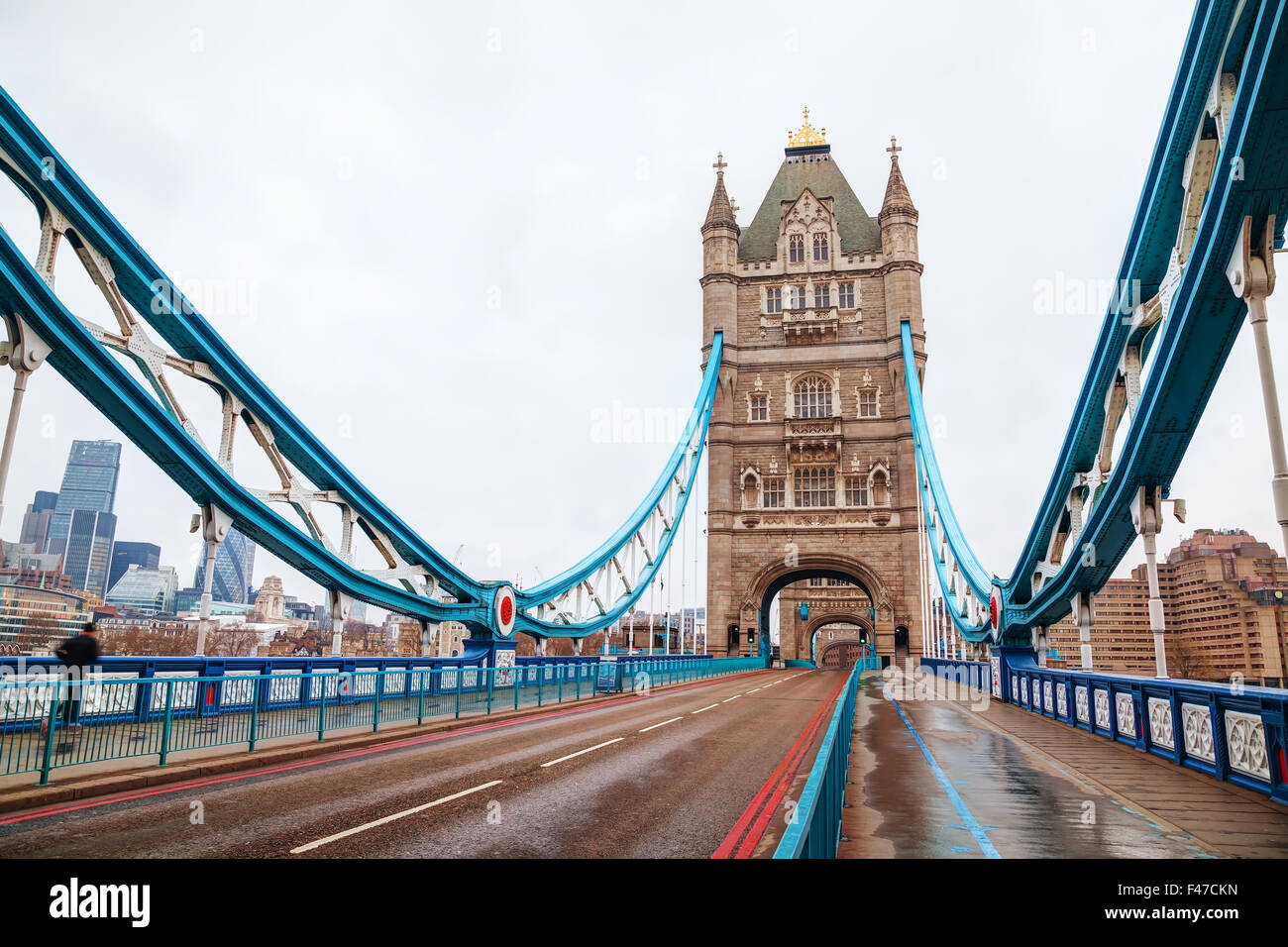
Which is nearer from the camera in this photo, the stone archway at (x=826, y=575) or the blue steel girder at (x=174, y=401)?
the blue steel girder at (x=174, y=401)

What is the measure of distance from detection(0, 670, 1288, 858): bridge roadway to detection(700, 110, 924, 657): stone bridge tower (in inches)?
1423

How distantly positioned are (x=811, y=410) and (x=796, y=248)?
12.2 metres

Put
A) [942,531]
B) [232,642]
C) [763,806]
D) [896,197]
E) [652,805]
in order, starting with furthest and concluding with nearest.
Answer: [232,642] → [896,197] → [942,531] → [763,806] → [652,805]

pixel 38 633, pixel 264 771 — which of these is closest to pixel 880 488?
pixel 264 771

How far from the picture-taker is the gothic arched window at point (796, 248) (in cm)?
5594

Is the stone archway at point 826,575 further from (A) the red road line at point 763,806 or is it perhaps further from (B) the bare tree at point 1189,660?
(A) the red road line at point 763,806

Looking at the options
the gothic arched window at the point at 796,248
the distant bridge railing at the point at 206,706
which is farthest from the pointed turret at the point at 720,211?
the distant bridge railing at the point at 206,706

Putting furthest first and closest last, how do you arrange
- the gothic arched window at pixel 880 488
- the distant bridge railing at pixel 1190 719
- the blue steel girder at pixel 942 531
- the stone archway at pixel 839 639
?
the stone archway at pixel 839 639
the gothic arched window at pixel 880 488
the blue steel girder at pixel 942 531
the distant bridge railing at pixel 1190 719

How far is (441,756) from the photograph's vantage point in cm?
1139

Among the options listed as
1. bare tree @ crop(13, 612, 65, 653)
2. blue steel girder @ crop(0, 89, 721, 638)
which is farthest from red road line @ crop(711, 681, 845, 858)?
bare tree @ crop(13, 612, 65, 653)

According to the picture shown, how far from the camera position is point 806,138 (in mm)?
62500

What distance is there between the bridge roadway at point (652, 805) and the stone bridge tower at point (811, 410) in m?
36.1

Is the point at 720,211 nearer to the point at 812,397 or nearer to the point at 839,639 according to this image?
the point at 812,397

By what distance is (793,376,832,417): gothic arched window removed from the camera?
52.4m
